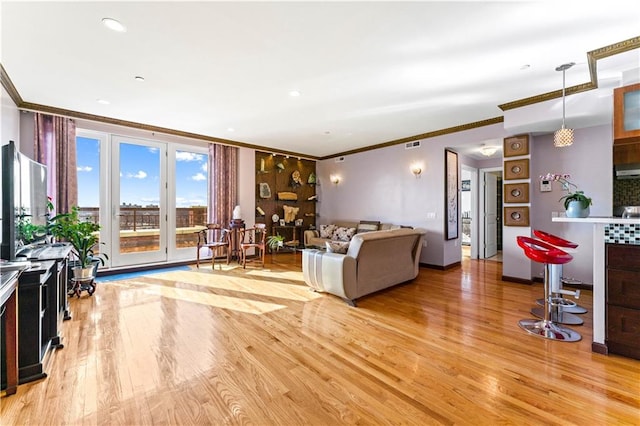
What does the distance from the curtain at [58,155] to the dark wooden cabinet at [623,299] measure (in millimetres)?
6760

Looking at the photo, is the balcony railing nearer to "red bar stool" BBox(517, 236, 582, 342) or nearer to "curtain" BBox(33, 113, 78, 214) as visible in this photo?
"curtain" BBox(33, 113, 78, 214)

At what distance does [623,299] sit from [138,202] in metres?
6.73

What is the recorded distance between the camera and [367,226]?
641 cm

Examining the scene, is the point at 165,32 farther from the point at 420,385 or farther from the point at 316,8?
the point at 420,385

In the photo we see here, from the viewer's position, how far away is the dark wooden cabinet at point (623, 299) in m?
2.14

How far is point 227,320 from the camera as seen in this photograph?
296 cm

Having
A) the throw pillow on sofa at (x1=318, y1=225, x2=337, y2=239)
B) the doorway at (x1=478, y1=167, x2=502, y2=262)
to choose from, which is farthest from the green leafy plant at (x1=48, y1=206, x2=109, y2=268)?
the doorway at (x1=478, y1=167, x2=502, y2=262)

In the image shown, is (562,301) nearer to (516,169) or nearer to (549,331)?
(549,331)

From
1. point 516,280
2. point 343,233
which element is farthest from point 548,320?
point 343,233

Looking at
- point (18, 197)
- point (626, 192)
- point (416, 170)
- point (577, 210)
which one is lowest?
point (577, 210)

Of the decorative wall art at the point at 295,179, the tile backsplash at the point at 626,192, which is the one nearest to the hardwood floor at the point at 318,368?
the tile backsplash at the point at 626,192

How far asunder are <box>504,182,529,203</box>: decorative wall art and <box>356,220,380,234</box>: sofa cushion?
2559 millimetres

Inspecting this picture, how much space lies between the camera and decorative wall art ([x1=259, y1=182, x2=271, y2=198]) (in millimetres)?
6944

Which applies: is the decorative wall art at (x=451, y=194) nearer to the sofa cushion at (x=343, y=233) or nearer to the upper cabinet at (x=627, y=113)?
the sofa cushion at (x=343, y=233)
